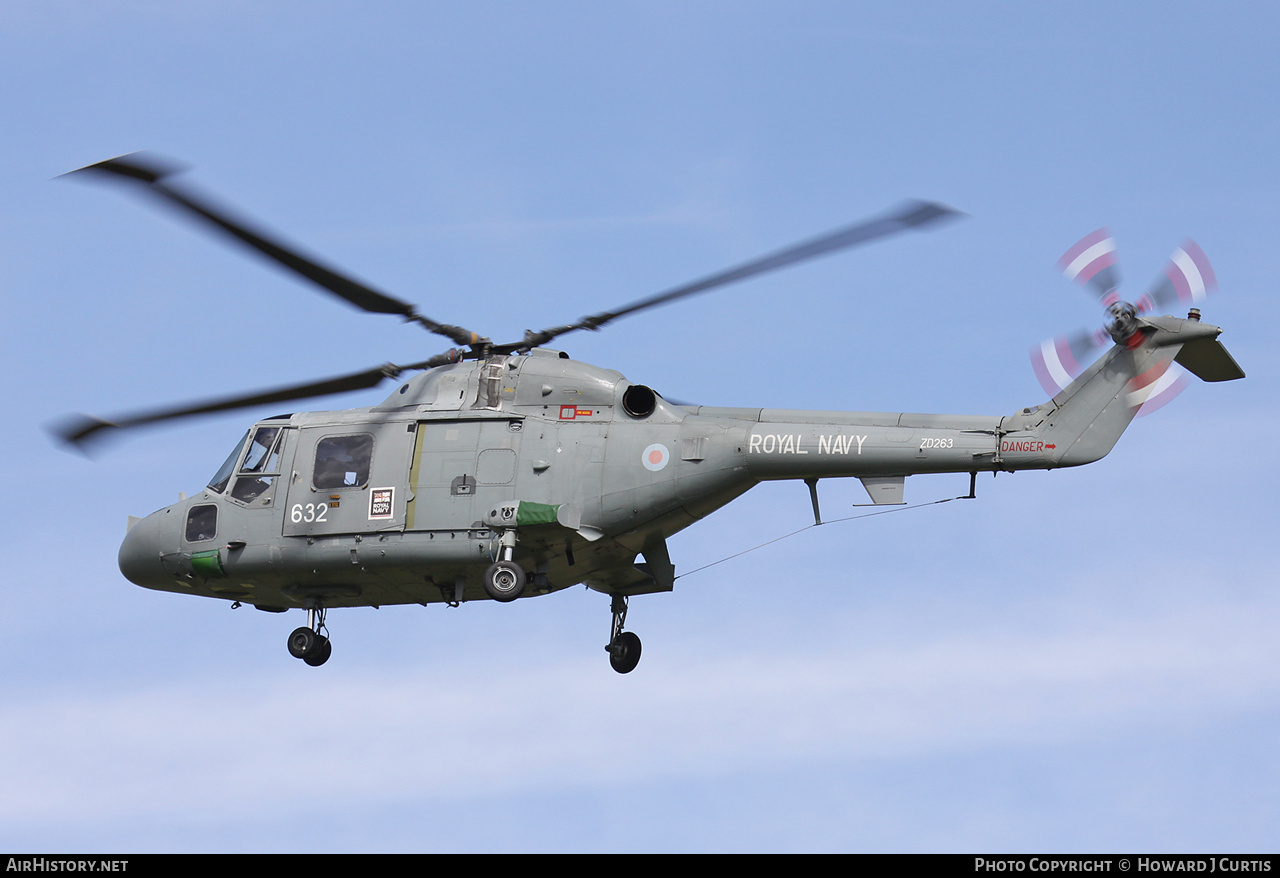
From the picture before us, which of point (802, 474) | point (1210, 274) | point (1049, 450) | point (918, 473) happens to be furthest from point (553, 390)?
point (1210, 274)

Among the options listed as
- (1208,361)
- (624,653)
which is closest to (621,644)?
(624,653)

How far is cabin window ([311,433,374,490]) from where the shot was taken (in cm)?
2670

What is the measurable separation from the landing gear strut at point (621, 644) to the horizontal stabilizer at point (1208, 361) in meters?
9.37

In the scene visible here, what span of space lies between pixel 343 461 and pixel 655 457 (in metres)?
5.11

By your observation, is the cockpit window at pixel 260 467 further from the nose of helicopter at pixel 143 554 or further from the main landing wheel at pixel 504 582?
the main landing wheel at pixel 504 582

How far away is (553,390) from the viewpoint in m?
26.3

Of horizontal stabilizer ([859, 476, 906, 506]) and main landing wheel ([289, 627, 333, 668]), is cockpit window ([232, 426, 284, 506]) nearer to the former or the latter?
main landing wheel ([289, 627, 333, 668])

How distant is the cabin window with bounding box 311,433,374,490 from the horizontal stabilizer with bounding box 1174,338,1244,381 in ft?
40.1

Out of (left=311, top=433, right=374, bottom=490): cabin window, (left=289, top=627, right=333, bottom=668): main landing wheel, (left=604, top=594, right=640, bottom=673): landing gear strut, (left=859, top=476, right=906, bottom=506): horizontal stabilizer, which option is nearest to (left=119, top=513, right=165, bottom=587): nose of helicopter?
(left=289, top=627, right=333, bottom=668): main landing wheel

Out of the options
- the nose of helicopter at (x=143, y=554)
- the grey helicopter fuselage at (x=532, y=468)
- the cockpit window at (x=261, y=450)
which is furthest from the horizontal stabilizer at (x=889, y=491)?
the nose of helicopter at (x=143, y=554)

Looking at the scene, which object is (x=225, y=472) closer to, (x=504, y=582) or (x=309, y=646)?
(x=309, y=646)
